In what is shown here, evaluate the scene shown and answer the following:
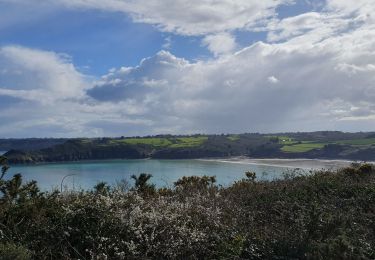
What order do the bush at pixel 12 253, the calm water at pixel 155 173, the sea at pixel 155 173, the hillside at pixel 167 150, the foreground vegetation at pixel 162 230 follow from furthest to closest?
the hillside at pixel 167 150
the calm water at pixel 155 173
the sea at pixel 155 173
the foreground vegetation at pixel 162 230
the bush at pixel 12 253

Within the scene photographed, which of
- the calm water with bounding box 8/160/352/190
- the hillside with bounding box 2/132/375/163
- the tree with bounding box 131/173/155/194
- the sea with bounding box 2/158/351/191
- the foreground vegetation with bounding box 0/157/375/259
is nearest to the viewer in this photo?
the foreground vegetation with bounding box 0/157/375/259

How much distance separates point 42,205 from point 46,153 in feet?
324

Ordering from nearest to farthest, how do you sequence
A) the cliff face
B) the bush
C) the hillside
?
the bush < the hillside < the cliff face

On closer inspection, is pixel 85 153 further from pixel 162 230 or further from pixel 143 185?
pixel 162 230

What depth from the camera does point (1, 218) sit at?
701 cm

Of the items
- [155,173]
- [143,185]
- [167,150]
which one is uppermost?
[143,185]

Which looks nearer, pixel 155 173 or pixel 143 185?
pixel 143 185

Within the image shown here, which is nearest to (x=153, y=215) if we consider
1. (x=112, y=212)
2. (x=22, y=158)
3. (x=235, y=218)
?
(x=112, y=212)

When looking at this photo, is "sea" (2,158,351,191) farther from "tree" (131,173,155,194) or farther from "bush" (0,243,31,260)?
"bush" (0,243,31,260)

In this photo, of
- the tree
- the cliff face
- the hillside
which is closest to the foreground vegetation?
the tree

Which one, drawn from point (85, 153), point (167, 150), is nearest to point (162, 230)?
point (167, 150)

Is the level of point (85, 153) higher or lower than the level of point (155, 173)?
higher

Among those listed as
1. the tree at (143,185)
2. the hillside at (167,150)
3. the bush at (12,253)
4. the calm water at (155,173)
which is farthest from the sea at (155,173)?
the hillside at (167,150)

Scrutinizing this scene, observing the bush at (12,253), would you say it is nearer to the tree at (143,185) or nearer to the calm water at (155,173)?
the tree at (143,185)
